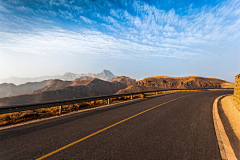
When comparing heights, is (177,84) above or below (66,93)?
above

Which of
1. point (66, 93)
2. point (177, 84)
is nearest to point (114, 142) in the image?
point (177, 84)

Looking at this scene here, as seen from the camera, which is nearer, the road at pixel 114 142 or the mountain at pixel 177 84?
the road at pixel 114 142

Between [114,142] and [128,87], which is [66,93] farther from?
[114,142]

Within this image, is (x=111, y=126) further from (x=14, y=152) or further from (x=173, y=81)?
(x=173, y=81)

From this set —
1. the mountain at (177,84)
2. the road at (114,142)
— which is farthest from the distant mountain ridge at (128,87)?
the road at (114,142)

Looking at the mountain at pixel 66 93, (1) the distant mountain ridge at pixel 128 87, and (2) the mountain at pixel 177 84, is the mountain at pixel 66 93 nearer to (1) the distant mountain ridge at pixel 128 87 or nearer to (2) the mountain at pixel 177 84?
(1) the distant mountain ridge at pixel 128 87

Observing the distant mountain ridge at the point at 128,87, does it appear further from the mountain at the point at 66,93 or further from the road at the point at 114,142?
the road at the point at 114,142

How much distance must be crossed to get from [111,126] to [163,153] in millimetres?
2512

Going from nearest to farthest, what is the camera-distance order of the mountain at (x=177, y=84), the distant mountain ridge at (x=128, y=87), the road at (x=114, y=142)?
the road at (x=114, y=142), the mountain at (x=177, y=84), the distant mountain ridge at (x=128, y=87)

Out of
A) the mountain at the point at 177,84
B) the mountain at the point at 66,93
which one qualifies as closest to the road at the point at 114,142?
the mountain at the point at 177,84

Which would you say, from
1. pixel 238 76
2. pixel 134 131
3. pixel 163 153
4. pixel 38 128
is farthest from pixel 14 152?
pixel 238 76

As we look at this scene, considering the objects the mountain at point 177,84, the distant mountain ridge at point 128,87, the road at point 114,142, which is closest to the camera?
the road at point 114,142

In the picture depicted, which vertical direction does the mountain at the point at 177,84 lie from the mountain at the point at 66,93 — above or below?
above

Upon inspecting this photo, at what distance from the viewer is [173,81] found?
10556cm
